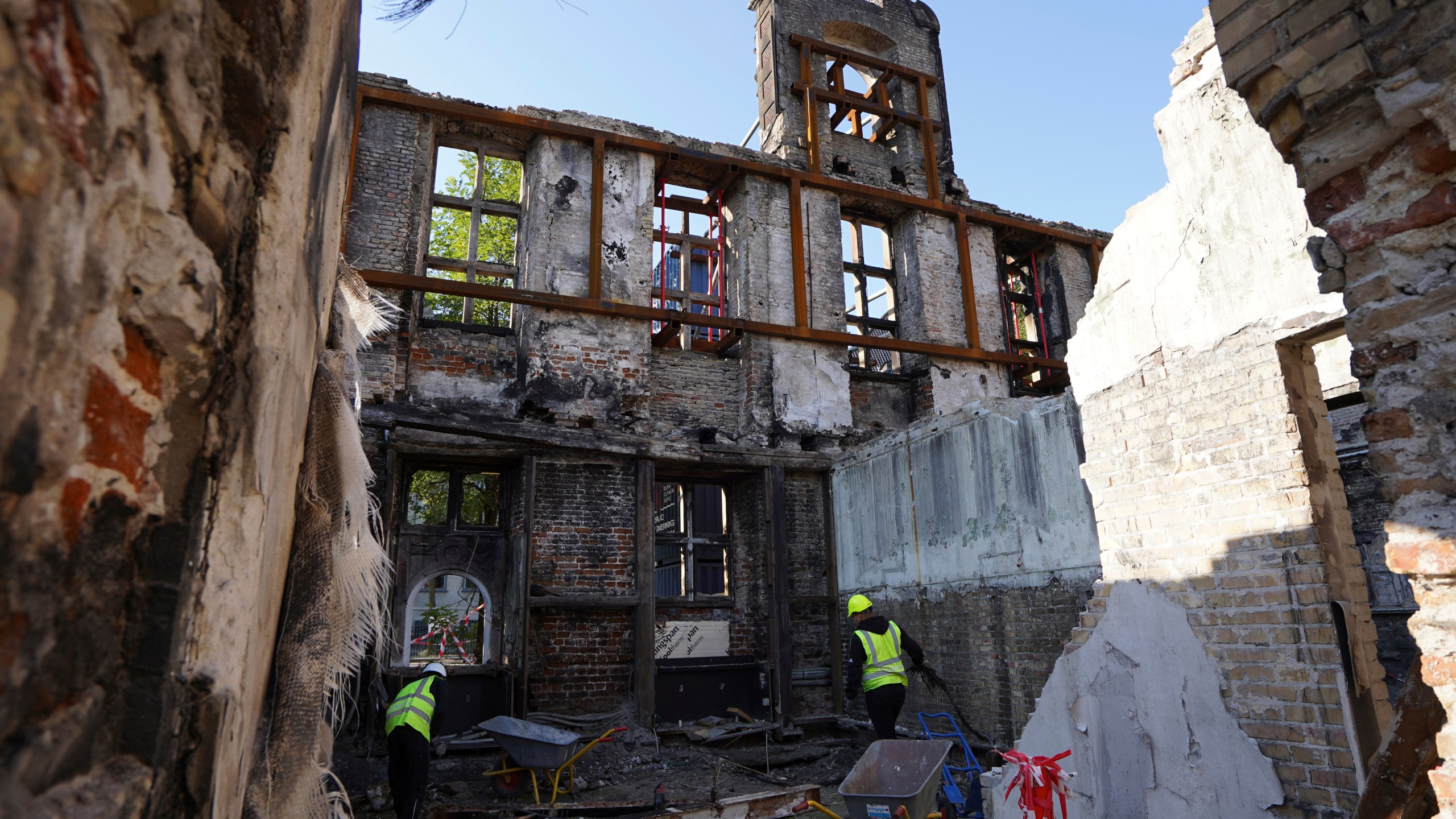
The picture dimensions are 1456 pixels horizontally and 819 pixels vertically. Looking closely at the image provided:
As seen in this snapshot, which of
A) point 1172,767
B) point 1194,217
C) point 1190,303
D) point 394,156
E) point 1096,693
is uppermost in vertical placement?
point 394,156

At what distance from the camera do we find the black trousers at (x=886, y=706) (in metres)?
6.72

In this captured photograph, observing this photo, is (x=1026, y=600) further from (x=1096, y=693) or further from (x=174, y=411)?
(x=174, y=411)

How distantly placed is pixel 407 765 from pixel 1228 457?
18.1 feet

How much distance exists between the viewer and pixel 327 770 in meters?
2.02

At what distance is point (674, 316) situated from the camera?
10.4m

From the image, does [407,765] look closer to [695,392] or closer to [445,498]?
[695,392]

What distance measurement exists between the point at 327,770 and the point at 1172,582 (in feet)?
13.7

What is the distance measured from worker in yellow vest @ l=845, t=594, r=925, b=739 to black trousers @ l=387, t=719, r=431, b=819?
3.30 m

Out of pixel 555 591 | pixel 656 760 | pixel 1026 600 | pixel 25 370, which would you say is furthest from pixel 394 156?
pixel 25 370

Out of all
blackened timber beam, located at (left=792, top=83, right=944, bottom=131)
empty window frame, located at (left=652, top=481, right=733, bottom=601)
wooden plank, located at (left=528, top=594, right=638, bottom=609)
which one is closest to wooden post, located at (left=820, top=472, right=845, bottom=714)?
empty window frame, located at (left=652, top=481, right=733, bottom=601)

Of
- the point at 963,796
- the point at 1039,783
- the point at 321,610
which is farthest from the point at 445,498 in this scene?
the point at 321,610

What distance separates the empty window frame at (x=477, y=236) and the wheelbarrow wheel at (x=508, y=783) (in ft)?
17.3

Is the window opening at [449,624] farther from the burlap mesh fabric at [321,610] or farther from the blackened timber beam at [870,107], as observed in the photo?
the blackened timber beam at [870,107]

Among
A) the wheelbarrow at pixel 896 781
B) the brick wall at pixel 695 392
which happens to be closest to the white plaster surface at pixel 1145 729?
the wheelbarrow at pixel 896 781
